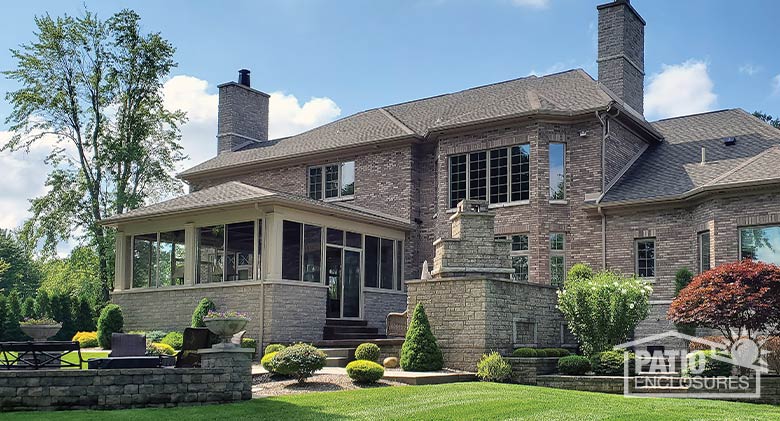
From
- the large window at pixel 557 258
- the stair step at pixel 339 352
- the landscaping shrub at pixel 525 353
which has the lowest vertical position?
the stair step at pixel 339 352

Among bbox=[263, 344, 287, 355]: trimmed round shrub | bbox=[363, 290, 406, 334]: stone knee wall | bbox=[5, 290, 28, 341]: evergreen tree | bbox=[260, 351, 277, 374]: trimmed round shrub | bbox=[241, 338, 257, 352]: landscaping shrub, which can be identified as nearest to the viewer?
bbox=[260, 351, 277, 374]: trimmed round shrub

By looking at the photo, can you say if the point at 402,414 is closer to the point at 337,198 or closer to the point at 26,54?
the point at 337,198

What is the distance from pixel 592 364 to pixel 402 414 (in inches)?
232

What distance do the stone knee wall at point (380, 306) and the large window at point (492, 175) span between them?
301 centimetres

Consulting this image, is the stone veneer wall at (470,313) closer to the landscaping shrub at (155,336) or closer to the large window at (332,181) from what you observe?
the landscaping shrub at (155,336)

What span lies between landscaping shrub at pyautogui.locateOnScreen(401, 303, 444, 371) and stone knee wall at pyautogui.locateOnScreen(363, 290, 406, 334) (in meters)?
5.73

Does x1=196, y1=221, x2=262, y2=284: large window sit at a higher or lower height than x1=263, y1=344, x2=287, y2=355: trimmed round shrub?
higher

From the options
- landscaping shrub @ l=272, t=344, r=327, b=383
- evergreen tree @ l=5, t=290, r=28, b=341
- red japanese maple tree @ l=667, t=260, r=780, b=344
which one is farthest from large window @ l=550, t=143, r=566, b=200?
evergreen tree @ l=5, t=290, r=28, b=341

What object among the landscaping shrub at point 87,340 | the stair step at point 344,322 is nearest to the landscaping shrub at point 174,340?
the stair step at point 344,322

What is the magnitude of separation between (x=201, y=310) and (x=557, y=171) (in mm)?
9612

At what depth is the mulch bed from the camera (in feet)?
44.2

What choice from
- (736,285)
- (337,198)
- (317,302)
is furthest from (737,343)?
(337,198)

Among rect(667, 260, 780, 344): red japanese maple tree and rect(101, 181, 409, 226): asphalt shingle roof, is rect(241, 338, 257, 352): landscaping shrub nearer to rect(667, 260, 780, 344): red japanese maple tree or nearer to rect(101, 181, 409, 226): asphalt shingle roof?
rect(101, 181, 409, 226): asphalt shingle roof

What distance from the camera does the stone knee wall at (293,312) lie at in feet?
61.8
